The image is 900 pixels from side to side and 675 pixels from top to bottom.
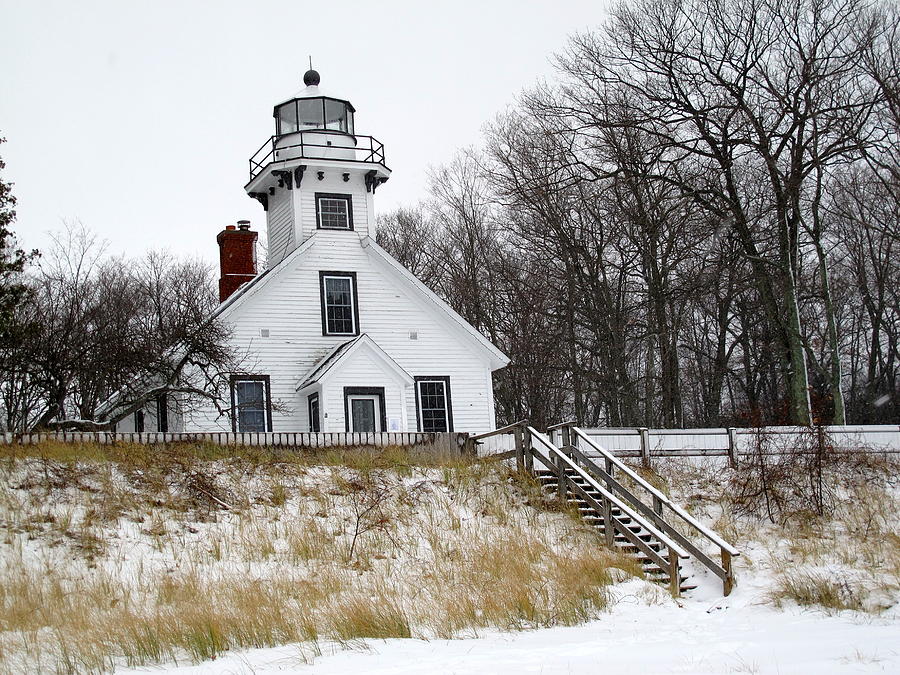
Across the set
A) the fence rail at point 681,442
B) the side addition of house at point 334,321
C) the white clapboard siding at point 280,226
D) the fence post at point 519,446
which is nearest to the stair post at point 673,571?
the fence post at point 519,446

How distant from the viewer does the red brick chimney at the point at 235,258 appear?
29656 millimetres

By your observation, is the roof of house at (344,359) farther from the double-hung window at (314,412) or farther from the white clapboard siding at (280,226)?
the white clapboard siding at (280,226)

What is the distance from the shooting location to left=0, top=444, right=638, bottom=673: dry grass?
11.7 m

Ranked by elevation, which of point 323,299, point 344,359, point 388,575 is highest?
point 323,299

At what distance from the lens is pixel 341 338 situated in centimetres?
2528

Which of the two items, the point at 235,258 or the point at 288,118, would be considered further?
the point at 235,258

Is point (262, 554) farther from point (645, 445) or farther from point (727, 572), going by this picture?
point (645, 445)

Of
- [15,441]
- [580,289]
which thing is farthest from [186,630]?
[580,289]

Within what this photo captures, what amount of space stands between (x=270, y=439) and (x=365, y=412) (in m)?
4.98

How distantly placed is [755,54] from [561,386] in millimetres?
13901

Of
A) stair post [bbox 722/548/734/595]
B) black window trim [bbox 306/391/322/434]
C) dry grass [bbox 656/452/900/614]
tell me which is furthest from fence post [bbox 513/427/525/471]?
black window trim [bbox 306/391/322/434]

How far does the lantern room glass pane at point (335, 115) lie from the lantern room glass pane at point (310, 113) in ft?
0.57

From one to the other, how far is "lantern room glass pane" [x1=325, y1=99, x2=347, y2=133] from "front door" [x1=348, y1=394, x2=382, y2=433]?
26.3 feet

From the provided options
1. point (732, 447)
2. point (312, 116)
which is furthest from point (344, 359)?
point (732, 447)
